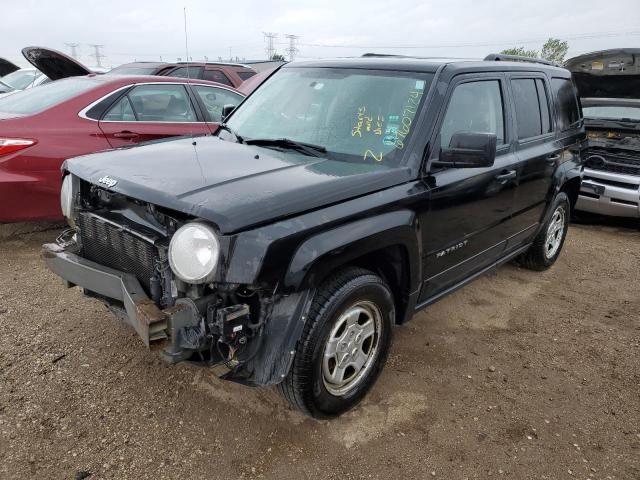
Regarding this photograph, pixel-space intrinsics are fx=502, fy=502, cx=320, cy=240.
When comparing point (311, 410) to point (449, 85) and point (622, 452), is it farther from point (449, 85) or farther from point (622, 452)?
point (449, 85)

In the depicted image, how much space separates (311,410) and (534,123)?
2.92 m

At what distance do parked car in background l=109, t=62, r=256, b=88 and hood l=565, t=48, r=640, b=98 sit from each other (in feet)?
20.6

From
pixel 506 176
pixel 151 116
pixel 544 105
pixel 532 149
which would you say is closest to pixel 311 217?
pixel 506 176

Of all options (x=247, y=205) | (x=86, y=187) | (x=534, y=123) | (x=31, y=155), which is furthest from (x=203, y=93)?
(x=247, y=205)

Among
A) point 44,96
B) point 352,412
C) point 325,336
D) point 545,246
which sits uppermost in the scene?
point 44,96

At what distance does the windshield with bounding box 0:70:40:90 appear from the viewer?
11133mm

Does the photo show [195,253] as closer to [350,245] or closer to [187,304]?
[187,304]

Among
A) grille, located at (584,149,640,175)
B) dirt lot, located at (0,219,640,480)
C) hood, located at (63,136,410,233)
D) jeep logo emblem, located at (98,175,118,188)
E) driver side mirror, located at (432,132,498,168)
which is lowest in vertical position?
dirt lot, located at (0,219,640,480)

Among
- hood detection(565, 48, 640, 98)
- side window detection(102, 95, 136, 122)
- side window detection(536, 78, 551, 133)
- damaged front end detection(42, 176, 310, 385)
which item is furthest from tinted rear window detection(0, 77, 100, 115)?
hood detection(565, 48, 640, 98)

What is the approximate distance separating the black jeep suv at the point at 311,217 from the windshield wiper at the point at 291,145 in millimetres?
13

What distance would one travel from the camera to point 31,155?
13.8 ft

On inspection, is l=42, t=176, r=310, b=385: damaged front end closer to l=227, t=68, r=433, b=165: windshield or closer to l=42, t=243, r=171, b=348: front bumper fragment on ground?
l=42, t=243, r=171, b=348: front bumper fragment on ground

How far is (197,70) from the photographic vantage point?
A: 9.88 metres

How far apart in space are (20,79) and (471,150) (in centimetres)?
1211
